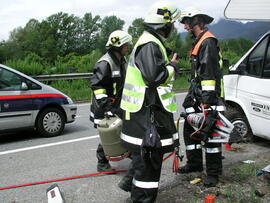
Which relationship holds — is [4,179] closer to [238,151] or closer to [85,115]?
[238,151]

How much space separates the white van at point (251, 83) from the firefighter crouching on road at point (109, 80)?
5.98 feet

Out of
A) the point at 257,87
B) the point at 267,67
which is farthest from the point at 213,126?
the point at 267,67

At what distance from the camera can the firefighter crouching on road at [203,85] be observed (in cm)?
389

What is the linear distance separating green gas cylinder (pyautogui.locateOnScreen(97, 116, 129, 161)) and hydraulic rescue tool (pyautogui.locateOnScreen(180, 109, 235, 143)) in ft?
3.00

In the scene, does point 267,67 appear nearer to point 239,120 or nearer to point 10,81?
point 239,120

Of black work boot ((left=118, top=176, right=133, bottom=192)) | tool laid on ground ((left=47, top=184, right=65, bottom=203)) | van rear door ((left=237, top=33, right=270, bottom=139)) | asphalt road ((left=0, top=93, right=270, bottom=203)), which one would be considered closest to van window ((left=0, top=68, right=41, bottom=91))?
asphalt road ((left=0, top=93, right=270, bottom=203))

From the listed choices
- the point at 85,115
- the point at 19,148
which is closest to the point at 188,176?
the point at 19,148

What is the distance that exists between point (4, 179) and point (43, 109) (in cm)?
245

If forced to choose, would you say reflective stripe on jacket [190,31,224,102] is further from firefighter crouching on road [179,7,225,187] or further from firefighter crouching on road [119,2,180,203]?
firefighter crouching on road [119,2,180,203]

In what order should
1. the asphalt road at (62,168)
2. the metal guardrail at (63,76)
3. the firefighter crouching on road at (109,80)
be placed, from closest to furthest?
the asphalt road at (62,168)
the firefighter crouching on road at (109,80)
the metal guardrail at (63,76)

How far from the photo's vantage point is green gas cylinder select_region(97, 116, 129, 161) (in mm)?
4188

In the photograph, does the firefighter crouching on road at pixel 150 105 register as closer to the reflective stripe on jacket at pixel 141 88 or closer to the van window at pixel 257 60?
the reflective stripe on jacket at pixel 141 88

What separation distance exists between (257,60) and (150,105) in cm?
295

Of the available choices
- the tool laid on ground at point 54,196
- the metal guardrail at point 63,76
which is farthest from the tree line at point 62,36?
the tool laid on ground at point 54,196
